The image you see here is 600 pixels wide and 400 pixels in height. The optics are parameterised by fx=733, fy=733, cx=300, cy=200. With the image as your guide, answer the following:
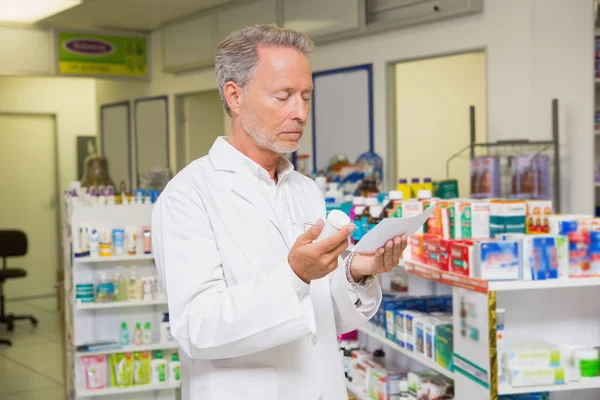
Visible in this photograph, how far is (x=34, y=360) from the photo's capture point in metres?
7.14

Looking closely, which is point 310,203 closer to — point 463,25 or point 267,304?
point 267,304

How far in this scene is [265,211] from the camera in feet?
6.03

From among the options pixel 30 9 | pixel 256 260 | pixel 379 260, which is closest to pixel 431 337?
pixel 379 260

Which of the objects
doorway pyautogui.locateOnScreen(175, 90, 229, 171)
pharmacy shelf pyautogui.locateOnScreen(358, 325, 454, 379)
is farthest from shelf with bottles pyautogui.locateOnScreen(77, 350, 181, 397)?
doorway pyautogui.locateOnScreen(175, 90, 229, 171)

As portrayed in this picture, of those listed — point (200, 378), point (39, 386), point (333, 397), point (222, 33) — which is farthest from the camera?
point (222, 33)

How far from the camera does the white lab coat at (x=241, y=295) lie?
156 cm

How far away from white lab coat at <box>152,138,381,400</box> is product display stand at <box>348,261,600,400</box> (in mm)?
938

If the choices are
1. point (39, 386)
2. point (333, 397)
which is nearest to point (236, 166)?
point (333, 397)

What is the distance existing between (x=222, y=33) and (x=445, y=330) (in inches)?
235

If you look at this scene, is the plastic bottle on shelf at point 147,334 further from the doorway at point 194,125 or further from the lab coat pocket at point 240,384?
the doorway at point 194,125

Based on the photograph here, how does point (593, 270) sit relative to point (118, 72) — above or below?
below

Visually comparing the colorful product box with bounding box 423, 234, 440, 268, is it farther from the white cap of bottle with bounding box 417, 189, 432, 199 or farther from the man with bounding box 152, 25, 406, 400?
the man with bounding box 152, 25, 406, 400

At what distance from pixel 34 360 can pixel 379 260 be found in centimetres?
619

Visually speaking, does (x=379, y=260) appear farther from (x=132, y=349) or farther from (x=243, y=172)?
(x=132, y=349)
